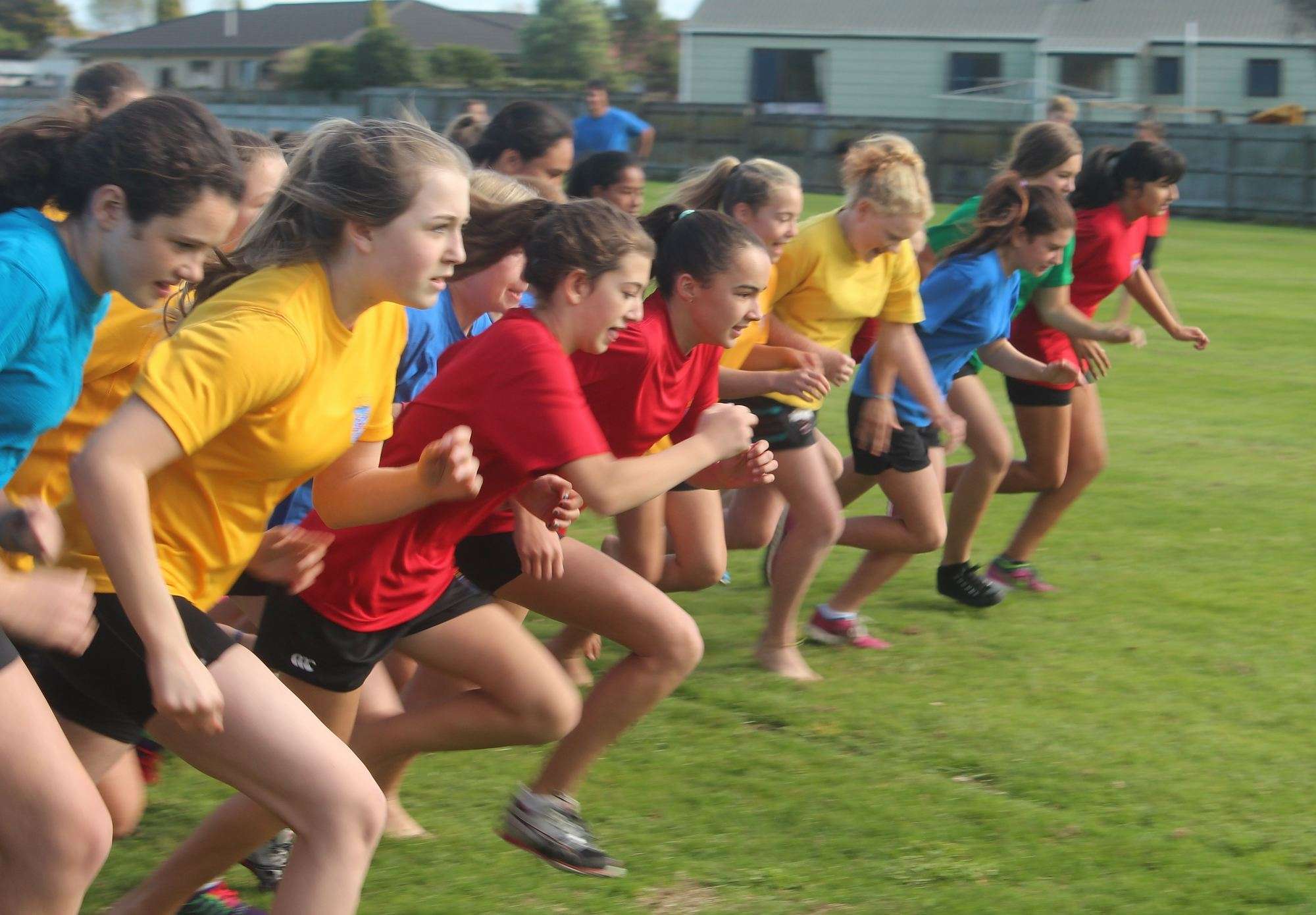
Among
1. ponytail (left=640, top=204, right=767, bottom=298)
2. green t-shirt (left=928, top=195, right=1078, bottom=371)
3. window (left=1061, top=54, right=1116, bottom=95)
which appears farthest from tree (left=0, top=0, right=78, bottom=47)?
ponytail (left=640, top=204, right=767, bottom=298)

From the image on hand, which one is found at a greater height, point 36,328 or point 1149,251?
point 1149,251

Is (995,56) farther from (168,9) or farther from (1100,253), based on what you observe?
(168,9)

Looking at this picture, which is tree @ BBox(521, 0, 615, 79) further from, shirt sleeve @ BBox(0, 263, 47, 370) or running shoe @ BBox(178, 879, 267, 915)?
shirt sleeve @ BBox(0, 263, 47, 370)

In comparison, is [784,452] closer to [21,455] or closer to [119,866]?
[119,866]

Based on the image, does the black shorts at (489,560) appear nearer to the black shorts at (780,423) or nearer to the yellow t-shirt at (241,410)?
the yellow t-shirt at (241,410)

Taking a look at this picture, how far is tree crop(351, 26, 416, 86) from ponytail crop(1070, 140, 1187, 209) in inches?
1528

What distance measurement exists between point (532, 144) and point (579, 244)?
3087mm

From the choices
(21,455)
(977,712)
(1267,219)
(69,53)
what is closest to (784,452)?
(977,712)

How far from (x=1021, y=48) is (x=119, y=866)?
38.7 m

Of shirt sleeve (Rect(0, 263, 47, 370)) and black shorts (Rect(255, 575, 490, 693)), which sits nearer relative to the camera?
shirt sleeve (Rect(0, 263, 47, 370))

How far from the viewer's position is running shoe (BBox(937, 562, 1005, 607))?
6430mm

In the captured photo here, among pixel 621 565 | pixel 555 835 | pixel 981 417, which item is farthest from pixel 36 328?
pixel 981 417

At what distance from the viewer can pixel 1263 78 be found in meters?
37.8

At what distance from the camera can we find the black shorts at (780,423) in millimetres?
5508
